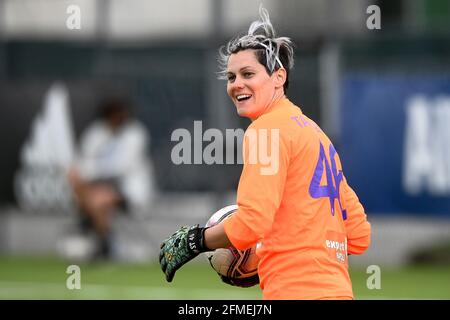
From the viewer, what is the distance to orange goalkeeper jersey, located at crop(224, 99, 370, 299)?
515 cm

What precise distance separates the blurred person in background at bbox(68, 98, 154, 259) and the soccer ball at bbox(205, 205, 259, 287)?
29.9 ft

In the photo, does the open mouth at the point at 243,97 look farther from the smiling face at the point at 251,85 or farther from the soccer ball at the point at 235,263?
the soccer ball at the point at 235,263

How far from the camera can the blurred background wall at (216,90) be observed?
46.2ft

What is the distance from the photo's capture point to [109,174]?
15.1 m

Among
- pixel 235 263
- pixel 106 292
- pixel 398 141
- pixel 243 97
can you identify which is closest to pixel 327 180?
pixel 243 97

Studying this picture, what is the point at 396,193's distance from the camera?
46.2ft

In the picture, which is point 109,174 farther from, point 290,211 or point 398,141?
point 290,211

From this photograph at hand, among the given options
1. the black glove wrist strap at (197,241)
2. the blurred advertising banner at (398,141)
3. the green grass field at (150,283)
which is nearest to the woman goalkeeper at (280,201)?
the black glove wrist strap at (197,241)

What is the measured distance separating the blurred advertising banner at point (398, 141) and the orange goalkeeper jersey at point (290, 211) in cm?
855

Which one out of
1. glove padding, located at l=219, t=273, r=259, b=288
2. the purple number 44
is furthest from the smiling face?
glove padding, located at l=219, t=273, r=259, b=288

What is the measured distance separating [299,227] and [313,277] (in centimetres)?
23

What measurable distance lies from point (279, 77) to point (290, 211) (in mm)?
699

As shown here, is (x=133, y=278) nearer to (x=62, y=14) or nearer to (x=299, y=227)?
(x=62, y=14)
